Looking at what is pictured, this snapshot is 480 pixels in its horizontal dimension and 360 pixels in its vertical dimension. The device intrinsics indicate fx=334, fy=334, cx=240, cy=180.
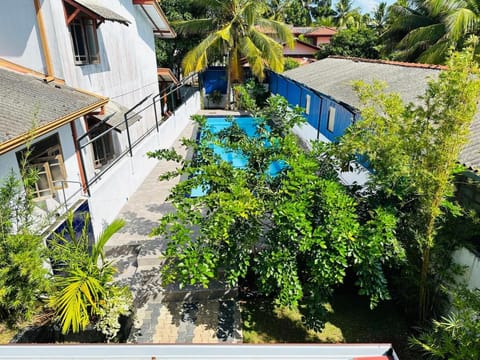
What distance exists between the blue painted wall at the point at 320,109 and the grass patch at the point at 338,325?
15.4 feet

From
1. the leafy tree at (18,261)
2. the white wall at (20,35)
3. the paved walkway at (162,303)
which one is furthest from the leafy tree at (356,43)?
the leafy tree at (18,261)

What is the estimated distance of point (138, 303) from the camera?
7.45 metres

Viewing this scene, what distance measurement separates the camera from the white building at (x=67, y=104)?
291 inches

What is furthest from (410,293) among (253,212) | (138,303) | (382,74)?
(382,74)

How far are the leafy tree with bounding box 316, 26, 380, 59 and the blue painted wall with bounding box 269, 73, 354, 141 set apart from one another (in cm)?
1117

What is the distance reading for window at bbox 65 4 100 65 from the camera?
448 inches

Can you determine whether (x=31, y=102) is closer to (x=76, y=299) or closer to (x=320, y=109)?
(x=76, y=299)

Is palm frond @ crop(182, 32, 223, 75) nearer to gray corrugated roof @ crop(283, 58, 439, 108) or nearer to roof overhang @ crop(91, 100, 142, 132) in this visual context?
gray corrugated roof @ crop(283, 58, 439, 108)

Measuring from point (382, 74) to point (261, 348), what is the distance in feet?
48.8

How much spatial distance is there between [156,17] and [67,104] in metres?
13.6

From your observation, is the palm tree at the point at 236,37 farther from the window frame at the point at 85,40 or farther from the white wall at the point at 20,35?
the white wall at the point at 20,35

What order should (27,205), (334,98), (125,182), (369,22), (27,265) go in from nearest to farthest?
1. (27,265)
2. (27,205)
3. (125,182)
4. (334,98)
5. (369,22)

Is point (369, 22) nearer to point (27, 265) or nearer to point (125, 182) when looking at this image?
point (125, 182)

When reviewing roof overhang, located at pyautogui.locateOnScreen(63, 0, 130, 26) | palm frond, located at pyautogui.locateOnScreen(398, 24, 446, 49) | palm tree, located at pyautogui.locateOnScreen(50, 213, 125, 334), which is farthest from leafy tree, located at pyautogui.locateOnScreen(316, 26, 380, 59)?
palm tree, located at pyautogui.locateOnScreen(50, 213, 125, 334)
